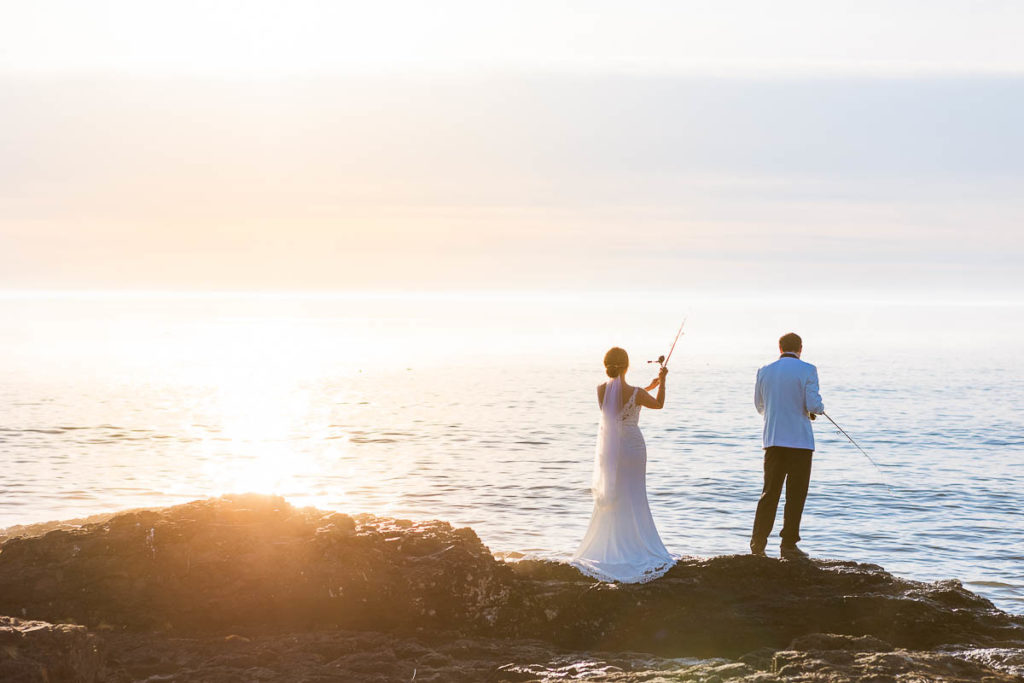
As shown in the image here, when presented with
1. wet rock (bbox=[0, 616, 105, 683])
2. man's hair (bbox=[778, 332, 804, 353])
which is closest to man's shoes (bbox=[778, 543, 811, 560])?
man's hair (bbox=[778, 332, 804, 353])

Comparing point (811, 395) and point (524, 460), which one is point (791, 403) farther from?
point (524, 460)

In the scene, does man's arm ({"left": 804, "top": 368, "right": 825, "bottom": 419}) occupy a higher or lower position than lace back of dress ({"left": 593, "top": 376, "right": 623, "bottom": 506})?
higher

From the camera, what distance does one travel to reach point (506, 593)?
9219 millimetres

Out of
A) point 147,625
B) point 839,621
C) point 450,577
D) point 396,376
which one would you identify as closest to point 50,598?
point 147,625

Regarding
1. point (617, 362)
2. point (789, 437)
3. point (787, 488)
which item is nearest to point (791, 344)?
point (789, 437)

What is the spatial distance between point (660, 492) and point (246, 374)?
56.3m

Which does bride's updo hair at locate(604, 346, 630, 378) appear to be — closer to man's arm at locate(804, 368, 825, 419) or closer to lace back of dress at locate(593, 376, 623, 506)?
lace back of dress at locate(593, 376, 623, 506)

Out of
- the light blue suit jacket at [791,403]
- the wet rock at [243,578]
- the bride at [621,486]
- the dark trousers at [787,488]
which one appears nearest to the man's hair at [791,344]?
the light blue suit jacket at [791,403]

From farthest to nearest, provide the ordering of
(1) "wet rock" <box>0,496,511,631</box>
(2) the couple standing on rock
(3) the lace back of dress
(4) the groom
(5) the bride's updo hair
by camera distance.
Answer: (4) the groom → (3) the lace back of dress → (5) the bride's updo hair → (2) the couple standing on rock → (1) "wet rock" <box>0,496,511,631</box>

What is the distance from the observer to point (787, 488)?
11617mm

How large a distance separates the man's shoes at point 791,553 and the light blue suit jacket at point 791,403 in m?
1.03

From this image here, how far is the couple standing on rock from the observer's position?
10469 mm

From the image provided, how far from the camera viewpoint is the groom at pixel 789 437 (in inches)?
452

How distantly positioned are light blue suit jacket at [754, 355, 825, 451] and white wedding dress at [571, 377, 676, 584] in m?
1.55
